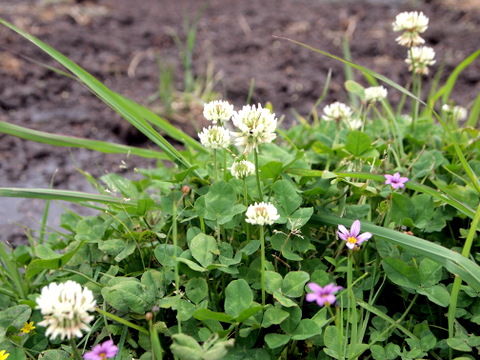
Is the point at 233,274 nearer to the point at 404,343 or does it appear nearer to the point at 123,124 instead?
the point at 404,343

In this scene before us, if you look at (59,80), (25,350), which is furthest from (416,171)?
(59,80)

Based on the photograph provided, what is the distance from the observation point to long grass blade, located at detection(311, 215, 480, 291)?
3.98ft

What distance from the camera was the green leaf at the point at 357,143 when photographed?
160cm

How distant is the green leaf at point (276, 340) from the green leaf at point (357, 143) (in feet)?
1.89

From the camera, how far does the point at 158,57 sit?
3074 mm

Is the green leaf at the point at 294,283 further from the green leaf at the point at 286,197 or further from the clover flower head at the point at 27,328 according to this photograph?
the clover flower head at the point at 27,328

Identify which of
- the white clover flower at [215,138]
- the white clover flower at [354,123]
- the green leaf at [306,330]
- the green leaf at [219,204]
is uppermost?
the white clover flower at [215,138]

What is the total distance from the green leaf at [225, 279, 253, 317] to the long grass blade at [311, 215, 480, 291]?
32cm

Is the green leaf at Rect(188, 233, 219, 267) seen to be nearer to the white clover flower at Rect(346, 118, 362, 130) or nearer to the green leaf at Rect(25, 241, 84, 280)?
the green leaf at Rect(25, 241, 84, 280)

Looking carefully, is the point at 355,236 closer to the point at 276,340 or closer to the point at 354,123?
the point at 276,340

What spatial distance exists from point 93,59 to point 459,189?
2.67m

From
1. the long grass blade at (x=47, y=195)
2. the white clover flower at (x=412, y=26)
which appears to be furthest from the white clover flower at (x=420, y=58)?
the long grass blade at (x=47, y=195)

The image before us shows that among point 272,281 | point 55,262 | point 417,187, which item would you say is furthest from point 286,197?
point 55,262

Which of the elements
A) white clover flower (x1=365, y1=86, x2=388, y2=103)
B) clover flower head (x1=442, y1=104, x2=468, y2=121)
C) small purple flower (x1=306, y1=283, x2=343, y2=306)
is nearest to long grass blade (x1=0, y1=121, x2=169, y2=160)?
white clover flower (x1=365, y1=86, x2=388, y2=103)
